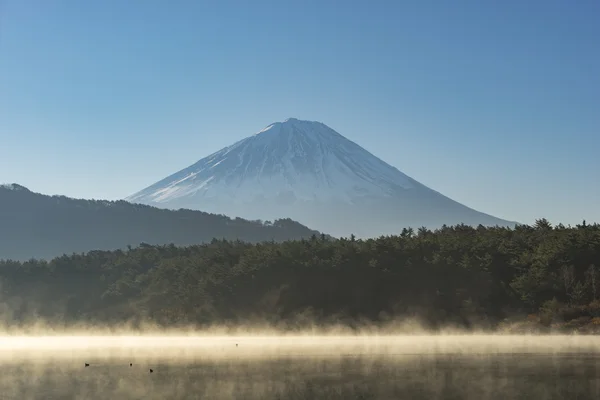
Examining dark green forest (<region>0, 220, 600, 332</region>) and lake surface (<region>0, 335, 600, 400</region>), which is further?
dark green forest (<region>0, 220, 600, 332</region>)

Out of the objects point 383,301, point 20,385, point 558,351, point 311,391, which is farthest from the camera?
point 383,301

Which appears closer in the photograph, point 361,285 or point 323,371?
point 323,371

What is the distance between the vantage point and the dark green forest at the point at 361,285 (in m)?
91.2

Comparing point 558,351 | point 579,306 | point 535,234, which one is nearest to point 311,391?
point 558,351

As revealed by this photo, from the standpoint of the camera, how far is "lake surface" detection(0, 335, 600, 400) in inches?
1624

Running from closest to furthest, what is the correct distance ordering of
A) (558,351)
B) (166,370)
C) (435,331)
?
(166,370) < (558,351) < (435,331)

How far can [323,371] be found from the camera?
51.2 metres

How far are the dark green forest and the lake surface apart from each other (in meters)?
13.3

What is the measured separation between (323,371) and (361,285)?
175ft

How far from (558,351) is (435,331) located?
3330 cm

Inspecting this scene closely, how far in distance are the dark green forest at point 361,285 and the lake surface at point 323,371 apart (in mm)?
13312

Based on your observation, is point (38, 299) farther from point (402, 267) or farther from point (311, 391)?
point (311, 391)

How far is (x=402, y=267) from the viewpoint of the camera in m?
105

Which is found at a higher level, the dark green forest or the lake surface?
the dark green forest
